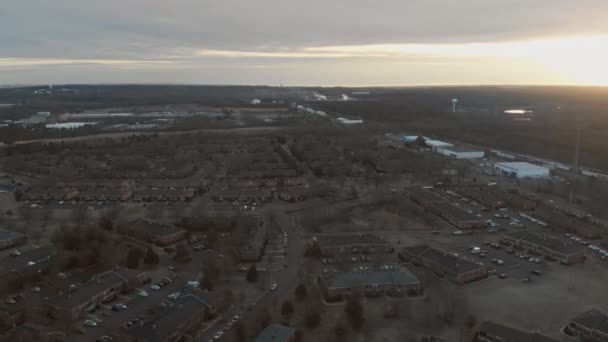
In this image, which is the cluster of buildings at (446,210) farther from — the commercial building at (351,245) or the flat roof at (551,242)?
the commercial building at (351,245)

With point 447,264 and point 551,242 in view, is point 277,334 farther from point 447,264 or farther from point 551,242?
point 551,242

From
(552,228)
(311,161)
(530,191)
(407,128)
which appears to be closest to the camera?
(552,228)

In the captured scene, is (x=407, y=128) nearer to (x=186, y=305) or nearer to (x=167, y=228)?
(x=167, y=228)

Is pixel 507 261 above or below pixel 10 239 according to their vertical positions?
below

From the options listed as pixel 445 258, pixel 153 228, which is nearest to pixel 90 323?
pixel 153 228

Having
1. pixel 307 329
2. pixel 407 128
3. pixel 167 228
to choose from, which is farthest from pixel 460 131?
pixel 307 329

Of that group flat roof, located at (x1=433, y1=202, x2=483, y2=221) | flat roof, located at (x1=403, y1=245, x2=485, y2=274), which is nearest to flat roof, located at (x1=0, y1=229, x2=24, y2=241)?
flat roof, located at (x1=403, y1=245, x2=485, y2=274)
